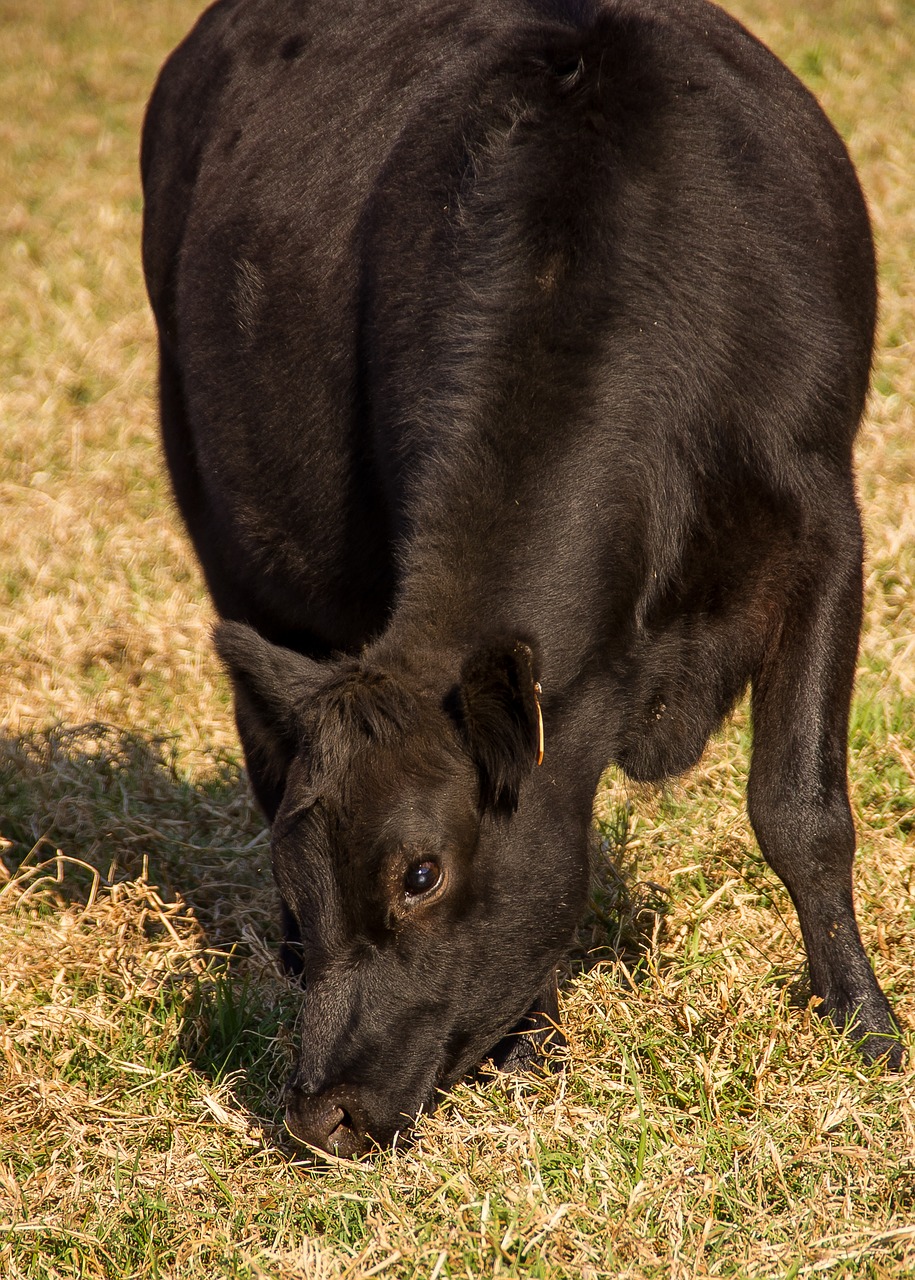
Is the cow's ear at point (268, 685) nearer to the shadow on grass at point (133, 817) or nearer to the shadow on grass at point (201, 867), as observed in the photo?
the shadow on grass at point (201, 867)

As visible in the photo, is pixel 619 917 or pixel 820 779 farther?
pixel 619 917

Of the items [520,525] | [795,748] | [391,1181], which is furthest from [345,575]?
[391,1181]

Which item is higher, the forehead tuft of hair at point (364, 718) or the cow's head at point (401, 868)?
the forehead tuft of hair at point (364, 718)

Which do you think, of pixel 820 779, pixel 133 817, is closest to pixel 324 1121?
pixel 820 779

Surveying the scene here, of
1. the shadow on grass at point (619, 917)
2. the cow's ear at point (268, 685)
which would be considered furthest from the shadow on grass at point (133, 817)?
the cow's ear at point (268, 685)

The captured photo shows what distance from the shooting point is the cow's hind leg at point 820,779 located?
3475 mm

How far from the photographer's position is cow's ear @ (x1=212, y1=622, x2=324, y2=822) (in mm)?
3092

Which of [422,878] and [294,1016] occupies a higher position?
[422,878]

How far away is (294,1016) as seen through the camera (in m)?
3.82

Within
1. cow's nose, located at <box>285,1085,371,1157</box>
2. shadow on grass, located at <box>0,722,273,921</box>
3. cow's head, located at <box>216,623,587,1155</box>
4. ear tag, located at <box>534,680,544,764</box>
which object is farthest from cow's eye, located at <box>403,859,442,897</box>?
shadow on grass, located at <box>0,722,273,921</box>

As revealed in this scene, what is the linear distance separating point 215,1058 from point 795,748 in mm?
1563

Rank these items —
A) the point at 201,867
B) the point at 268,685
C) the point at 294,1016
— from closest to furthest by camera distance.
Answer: the point at 268,685 → the point at 294,1016 → the point at 201,867

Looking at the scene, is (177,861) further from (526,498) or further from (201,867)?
(526,498)

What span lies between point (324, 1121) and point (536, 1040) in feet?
2.36
